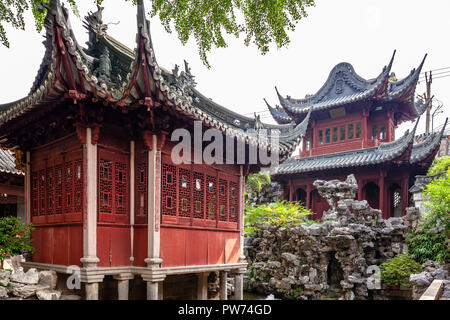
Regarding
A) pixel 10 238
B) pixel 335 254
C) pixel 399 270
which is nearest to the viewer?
pixel 10 238

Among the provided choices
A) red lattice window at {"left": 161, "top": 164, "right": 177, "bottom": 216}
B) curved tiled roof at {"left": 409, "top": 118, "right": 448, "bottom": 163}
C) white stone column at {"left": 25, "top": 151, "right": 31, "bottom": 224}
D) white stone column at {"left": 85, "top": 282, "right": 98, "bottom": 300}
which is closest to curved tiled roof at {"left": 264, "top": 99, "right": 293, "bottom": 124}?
curved tiled roof at {"left": 409, "top": 118, "right": 448, "bottom": 163}

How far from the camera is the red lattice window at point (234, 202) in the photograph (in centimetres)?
865

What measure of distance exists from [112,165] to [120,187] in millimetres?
412

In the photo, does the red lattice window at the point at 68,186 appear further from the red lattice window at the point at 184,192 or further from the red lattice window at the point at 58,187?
the red lattice window at the point at 184,192

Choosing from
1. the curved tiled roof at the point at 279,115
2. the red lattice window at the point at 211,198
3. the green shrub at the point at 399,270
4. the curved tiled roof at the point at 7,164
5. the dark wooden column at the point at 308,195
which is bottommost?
the green shrub at the point at 399,270

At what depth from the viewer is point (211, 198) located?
26.1 feet

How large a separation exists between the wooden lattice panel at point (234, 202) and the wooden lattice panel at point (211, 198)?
647 mm

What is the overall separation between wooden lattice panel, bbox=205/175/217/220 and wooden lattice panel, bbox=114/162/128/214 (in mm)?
1842

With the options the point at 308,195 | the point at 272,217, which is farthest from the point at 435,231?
the point at 308,195

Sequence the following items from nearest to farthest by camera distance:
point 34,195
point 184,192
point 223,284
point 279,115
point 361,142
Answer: point 184,192, point 34,195, point 223,284, point 361,142, point 279,115

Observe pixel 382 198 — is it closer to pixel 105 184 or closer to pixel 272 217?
pixel 272 217

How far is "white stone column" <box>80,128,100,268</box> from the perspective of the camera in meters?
5.90

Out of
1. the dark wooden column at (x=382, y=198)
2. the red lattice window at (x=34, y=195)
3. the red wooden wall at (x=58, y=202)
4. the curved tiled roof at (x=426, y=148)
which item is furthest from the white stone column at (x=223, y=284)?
the curved tiled roof at (x=426, y=148)
